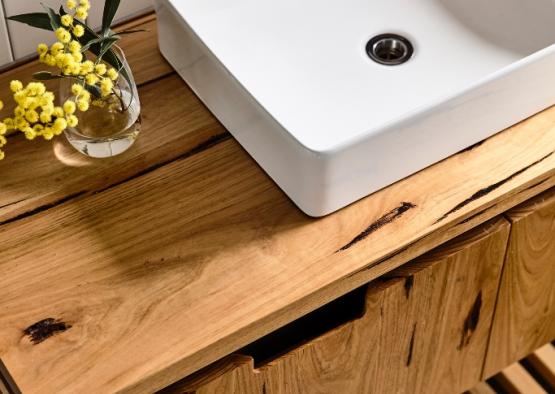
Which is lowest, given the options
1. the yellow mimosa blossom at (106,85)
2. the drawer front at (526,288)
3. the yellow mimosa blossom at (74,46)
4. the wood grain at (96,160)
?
the drawer front at (526,288)

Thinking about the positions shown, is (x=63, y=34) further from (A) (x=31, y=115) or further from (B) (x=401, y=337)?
(B) (x=401, y=337)

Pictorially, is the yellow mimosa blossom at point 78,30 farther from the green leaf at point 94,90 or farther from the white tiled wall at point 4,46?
the white tiled wall at point 4,46

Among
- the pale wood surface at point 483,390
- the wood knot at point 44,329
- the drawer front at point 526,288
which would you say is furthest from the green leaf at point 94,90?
the pale wood surface at point 483,390

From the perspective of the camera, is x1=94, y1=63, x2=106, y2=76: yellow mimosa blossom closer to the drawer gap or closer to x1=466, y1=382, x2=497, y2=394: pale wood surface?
the drawer gap

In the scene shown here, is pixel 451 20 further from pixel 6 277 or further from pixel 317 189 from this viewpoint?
pixel 6 277

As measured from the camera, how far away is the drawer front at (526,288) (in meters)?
1.18

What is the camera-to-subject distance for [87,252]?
1024 millimetres

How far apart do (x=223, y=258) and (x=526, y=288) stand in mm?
503

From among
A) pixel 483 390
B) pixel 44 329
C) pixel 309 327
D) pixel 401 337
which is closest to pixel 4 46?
pixel 44 329

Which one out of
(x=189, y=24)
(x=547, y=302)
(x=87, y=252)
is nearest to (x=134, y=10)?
(x=189, y=24)

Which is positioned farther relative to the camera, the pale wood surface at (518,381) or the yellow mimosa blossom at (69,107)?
the pale wood surface at (518,381)

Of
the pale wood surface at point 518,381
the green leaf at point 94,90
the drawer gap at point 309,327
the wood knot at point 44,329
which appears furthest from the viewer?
the pale wood surface at point 518,381

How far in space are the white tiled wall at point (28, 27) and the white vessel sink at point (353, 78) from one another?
0.13m

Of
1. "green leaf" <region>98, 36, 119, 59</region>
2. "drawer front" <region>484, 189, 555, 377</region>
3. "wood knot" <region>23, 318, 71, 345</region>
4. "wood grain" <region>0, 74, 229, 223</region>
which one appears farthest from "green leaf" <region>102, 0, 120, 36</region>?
"drawer front" <region>484, 189, 555, 377</region>
